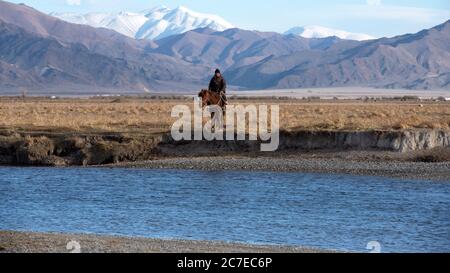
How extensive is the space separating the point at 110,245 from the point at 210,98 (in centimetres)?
1934

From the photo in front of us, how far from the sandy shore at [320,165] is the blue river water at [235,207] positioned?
77 centimetres

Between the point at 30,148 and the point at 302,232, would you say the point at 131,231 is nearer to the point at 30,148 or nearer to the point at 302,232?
the point at 302,232

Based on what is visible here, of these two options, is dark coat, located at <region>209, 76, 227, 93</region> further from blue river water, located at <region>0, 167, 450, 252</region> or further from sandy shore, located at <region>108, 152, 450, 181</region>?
blue river water, located at <region>0, 167, 450, 252</region>

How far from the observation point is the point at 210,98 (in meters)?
36.6

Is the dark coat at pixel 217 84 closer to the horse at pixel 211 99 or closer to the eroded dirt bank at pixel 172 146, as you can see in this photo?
the horse at pixel 211 99

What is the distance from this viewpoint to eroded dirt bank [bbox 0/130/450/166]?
34656 mm

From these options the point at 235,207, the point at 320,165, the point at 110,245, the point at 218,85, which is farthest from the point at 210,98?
the point at 110,245

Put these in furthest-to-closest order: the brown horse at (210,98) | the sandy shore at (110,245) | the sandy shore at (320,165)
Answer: the brown horse at (210,98) → the sandy shore at (320,165) → the sandy shore at (110,245)

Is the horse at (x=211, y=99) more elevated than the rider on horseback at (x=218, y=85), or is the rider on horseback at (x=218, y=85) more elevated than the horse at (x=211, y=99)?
the rider on horseback at (x=218, y=85)

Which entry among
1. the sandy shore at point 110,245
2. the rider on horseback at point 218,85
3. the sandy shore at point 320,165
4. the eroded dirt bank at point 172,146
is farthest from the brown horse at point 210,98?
the sandy shore at point 110,245

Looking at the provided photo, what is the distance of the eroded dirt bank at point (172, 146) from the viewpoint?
3466 cm
